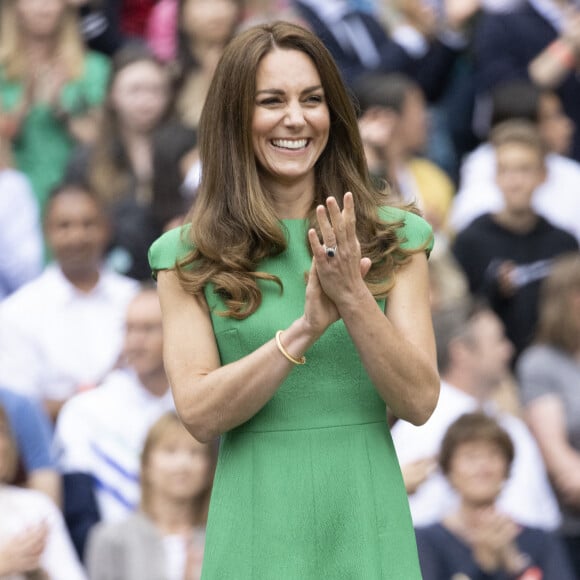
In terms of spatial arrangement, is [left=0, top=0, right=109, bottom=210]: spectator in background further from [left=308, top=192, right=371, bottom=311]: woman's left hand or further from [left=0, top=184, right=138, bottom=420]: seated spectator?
[left=308, top=192, right=371, bottom=311]: woman's left hand

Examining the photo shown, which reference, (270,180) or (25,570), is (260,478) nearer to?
(270,180)

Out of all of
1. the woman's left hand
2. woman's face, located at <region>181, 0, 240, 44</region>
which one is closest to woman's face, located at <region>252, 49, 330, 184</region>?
the woman's left hand

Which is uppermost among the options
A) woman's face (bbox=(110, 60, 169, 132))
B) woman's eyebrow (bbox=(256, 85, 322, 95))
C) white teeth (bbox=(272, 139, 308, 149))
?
woman's face (bbox=(110, 60, 169, 132))

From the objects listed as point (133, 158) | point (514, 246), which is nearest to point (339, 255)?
point (514, 246)

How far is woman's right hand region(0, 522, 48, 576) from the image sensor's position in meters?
5.02

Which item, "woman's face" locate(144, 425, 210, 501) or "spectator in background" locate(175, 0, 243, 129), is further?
"spectator in background" locate(175, 0, 243, 129)

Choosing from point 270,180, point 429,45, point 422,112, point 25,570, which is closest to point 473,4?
point 429,45

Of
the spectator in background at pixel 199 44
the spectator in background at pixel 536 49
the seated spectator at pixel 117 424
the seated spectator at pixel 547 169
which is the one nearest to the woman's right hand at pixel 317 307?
the seated spectator at pixel 117 424

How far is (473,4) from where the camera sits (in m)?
8.65

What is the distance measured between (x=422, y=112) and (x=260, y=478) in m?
5.12

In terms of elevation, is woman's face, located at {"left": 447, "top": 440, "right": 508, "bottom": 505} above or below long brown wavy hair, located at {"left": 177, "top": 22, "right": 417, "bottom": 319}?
below

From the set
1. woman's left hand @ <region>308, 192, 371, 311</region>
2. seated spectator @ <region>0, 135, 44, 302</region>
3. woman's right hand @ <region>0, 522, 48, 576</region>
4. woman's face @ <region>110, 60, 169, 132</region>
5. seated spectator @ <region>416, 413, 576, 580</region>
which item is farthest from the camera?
woman's face @ <region>110, 60, 169, 132</region>

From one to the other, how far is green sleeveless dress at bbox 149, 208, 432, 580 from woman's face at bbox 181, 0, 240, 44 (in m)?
5.04

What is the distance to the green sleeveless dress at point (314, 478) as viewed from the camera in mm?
2885
